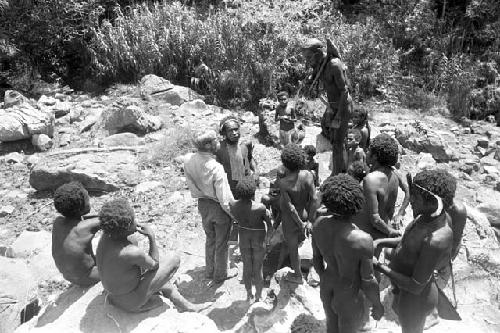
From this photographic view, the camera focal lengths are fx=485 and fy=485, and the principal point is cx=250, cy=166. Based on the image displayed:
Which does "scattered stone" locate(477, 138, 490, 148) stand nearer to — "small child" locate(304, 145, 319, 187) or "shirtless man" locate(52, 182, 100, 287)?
"small child" locate(304, 145, 319, 187)

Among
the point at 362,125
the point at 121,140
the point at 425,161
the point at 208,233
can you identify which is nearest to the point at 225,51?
the point at 121,140

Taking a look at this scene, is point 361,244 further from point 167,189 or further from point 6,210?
point 6,210

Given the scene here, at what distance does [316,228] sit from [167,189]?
4.14 m

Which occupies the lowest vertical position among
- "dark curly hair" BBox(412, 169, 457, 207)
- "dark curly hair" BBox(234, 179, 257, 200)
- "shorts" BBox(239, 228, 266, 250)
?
"shorts" BBox(239, 228, 266, 250)

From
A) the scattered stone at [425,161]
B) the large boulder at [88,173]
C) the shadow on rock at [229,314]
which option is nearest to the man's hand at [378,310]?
the shadow on rock at [229,314]

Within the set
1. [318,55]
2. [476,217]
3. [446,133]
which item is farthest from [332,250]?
[446,133]

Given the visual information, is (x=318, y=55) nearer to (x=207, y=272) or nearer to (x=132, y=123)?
(x=207, y=272)

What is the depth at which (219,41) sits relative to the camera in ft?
35.3

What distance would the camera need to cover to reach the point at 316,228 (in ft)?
10.4

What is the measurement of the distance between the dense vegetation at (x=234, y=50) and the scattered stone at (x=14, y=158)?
3289 mm

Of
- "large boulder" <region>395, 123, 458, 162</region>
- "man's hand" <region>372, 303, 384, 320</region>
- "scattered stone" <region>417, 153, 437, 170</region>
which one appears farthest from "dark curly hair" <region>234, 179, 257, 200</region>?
"large boulder" <region>395, 123, 458, 162</region>

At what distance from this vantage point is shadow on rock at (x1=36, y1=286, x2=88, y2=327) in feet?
12.6

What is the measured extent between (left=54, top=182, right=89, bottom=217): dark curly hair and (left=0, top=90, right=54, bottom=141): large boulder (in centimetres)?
494

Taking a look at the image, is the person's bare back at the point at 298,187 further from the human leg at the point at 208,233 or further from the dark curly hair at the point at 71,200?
the dark curly hair at the point at 71,200
